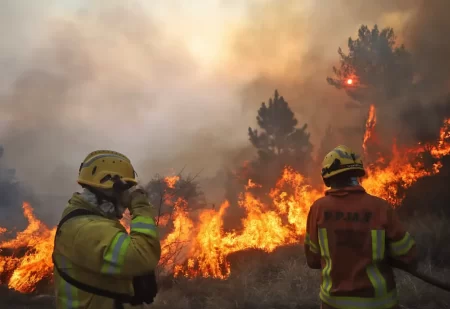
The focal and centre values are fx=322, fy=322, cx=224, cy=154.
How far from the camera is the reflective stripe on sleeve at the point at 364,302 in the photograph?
2.24 metres

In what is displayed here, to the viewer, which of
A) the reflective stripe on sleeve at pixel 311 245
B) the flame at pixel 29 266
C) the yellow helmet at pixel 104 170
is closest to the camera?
the yellow helmet at pixel 104 170

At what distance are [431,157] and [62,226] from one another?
18.8 metres

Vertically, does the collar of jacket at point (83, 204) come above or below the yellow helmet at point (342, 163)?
below

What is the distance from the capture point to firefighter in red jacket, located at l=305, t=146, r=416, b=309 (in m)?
2.25

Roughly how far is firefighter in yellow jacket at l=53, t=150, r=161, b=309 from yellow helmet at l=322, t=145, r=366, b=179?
1517 millimetres

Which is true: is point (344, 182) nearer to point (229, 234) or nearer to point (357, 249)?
point (357, 249)

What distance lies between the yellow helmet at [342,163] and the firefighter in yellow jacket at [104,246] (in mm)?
1517

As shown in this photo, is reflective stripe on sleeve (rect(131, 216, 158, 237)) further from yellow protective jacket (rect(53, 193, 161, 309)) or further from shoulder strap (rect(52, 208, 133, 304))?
shoulder strap (rect(52, 208, 133, 304))

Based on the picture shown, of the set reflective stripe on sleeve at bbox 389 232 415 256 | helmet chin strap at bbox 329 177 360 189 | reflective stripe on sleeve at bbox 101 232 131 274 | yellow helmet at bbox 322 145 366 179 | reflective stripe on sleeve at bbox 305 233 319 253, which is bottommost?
reflective stripe on sleeve at bbox 101 232 131 274

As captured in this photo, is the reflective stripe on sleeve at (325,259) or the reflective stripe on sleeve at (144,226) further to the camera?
the reflective stripe on sleeve at (325,259)

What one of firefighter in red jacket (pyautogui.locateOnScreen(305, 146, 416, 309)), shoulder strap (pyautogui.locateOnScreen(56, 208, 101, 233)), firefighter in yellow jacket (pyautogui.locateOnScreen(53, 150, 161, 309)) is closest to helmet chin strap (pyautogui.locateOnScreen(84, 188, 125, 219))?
firefighter in yellow jacket (pyautogui.locateOnScreen(53, 150, 161, 309))

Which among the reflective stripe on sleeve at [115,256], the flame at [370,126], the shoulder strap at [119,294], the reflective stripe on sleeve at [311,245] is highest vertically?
the flame at [370,126]

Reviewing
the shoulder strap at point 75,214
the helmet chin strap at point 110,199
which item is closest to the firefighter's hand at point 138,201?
the helmet chin strap at point 110,199

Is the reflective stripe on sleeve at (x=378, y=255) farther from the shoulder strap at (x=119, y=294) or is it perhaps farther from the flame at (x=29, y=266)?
the flame at (x=29, y=266)
